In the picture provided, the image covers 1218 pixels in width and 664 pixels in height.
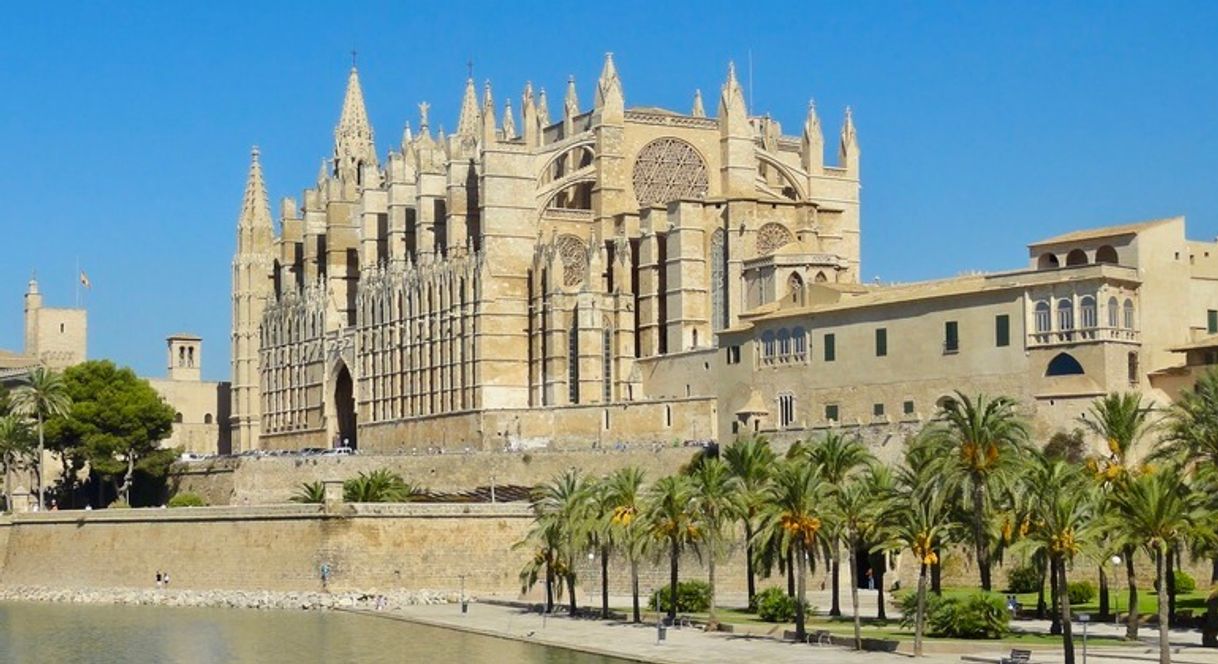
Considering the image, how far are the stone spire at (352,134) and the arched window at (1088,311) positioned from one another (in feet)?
184

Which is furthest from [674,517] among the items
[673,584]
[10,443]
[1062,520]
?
[10,443]

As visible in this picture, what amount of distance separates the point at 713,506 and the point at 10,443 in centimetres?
3748

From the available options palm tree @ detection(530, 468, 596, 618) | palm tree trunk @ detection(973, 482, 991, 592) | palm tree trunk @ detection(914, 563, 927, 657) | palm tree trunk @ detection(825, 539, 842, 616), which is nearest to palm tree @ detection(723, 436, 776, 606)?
palm tree trunk @ detection(825, 539, 842, 616)

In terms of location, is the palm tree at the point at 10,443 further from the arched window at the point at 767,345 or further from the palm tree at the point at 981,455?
the palm tree at the point at 981,455

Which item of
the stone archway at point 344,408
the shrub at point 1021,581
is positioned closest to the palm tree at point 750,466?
the shrub at point 1021,581

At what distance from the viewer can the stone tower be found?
10388cm

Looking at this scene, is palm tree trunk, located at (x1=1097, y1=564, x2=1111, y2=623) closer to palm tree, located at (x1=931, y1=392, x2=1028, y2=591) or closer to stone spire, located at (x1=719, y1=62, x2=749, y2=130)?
palm tree, located at (x1=931, y1=392, x2=1028, y2=591)

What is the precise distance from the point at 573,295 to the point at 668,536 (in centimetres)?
2926

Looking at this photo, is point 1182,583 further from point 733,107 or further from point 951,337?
point 733,107

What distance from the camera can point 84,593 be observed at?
233ft

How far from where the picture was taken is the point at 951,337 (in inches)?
2373

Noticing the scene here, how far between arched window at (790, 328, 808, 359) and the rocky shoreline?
12.4 m

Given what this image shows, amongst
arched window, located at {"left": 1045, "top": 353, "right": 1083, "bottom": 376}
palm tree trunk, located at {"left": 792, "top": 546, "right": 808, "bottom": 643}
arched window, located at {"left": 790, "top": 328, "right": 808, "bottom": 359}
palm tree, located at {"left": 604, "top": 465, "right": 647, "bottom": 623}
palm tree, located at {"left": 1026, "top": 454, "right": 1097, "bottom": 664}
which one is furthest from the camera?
arched window, located at {"left": 790, "top": 328, "right": 808, "bottom": 359}

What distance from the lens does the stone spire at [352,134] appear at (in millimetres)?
110062
